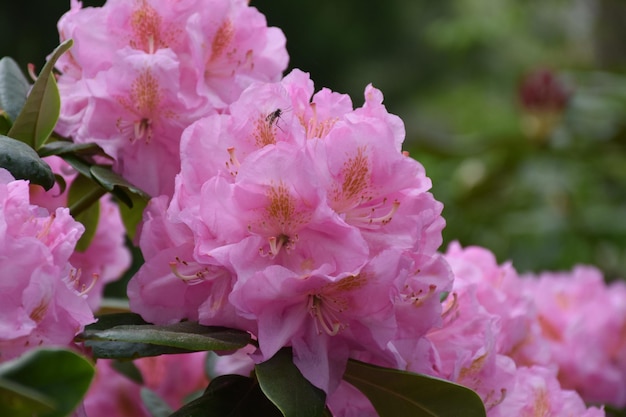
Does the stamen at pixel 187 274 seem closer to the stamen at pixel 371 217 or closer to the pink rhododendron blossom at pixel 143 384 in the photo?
the stamen at pixel 371 217

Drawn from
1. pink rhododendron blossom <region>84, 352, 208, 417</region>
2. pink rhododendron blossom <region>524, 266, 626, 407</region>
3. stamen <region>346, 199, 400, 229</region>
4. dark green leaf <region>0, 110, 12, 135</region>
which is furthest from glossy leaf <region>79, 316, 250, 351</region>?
pink rhododendron blossom <region>524, 266, 626, 407</region>

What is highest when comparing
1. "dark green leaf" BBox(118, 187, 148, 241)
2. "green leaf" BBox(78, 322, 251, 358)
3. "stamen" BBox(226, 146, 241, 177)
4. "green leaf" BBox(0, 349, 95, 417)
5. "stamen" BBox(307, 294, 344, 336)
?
"stamen" BBox(226, 146, 241, 177)

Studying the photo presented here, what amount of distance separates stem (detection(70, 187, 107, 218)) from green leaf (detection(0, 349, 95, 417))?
336 millimetres

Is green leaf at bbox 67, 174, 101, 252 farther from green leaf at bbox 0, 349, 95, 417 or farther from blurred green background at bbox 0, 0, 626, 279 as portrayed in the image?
blurred green background at bbox 0, 0, 626, 279

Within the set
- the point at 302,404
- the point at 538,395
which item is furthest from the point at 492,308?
the point at 302,404

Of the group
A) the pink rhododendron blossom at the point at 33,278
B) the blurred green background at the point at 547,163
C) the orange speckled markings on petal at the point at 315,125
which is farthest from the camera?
the blurred green background at the point at 547,163

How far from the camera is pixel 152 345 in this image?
71 centimetres

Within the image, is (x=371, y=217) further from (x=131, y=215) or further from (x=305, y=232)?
(x=131, y=215)

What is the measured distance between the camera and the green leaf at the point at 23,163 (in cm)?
71

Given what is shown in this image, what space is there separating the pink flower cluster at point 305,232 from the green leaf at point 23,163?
0.09 meters

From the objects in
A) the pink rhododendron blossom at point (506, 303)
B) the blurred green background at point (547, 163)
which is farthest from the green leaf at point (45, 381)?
the blurred green background at point (547, 163)

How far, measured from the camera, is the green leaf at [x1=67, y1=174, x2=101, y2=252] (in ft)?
2.81

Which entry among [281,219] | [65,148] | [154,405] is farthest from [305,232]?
[154,405]

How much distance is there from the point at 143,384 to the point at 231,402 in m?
0.38
